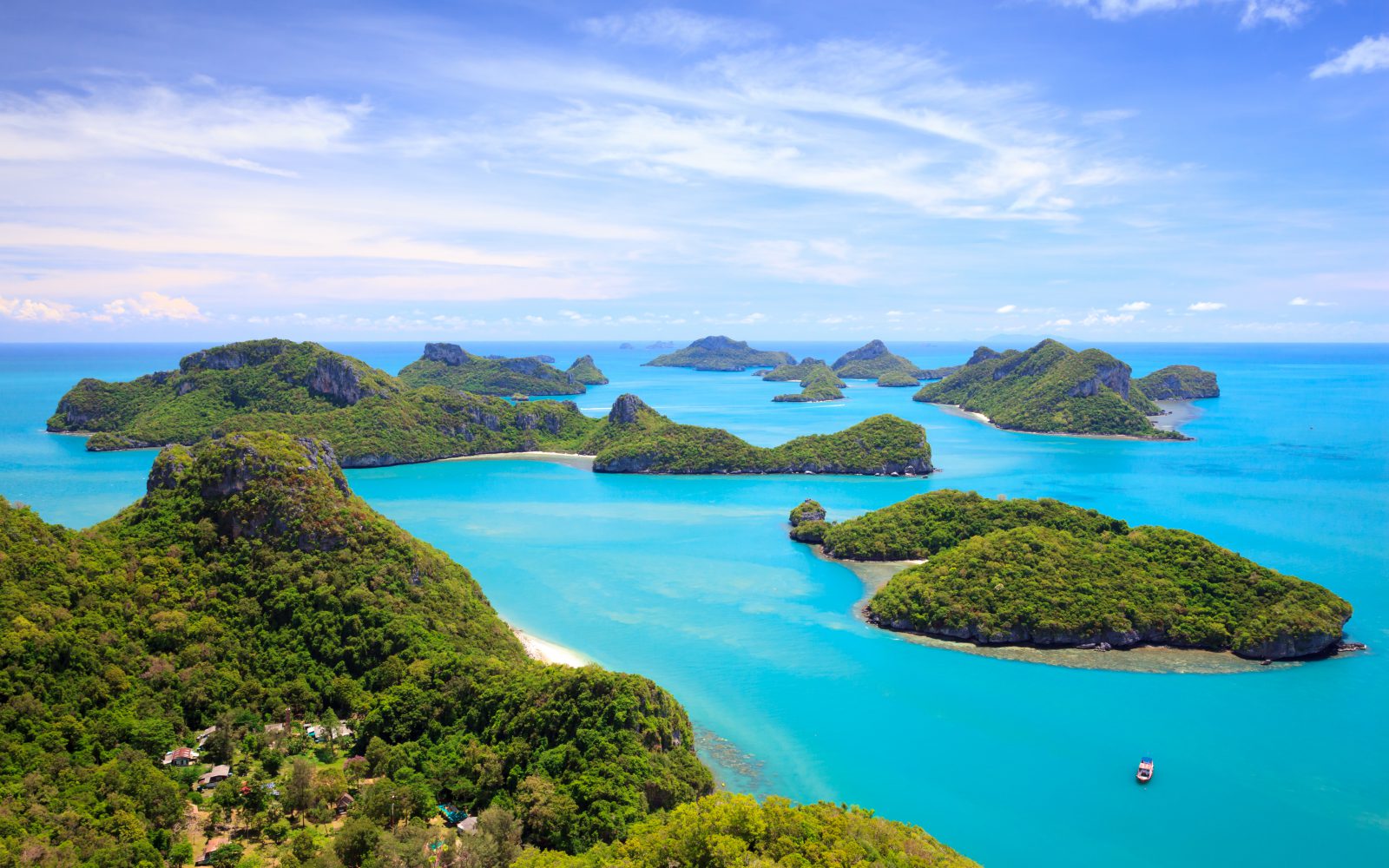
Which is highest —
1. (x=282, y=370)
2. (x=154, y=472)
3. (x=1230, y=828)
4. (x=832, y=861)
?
(x=282, y=370)

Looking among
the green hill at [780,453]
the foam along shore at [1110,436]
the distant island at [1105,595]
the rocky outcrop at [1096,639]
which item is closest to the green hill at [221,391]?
the green hill at [780,453]

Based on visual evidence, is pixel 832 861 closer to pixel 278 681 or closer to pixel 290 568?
pixel 278 681

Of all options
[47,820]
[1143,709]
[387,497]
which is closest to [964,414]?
[387,497]

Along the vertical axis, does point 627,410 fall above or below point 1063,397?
below

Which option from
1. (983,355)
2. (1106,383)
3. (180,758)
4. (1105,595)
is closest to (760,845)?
(180,758)

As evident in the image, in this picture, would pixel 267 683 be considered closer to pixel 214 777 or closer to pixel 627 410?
pixel 214 777

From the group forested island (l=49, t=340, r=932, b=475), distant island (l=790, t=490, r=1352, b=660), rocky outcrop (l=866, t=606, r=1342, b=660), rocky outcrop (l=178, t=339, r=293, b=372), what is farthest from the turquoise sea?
rocky outcrop (l=178, t=339, r=293, b=372)
